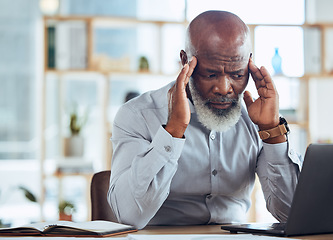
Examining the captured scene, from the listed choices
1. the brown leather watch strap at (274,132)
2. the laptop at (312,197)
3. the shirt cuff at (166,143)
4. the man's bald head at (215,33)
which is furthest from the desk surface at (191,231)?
the man's bald head at (215,33)

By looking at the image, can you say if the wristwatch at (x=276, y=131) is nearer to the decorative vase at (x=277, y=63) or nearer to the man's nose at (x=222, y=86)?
the man's nose at (x=222, y=86)

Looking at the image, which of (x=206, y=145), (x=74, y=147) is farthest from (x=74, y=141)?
(x=206, y=145)

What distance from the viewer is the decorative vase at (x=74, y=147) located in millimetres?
4031

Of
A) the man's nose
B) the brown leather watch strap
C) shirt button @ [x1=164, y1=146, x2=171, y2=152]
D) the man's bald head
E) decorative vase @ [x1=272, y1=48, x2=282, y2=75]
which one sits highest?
decorative vase @ [x1=272, y1=48, x2=282, y2=75]

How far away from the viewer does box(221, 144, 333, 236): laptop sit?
1195mm

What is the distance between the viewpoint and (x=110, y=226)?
1321 mm

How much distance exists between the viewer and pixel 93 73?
13.9 ft

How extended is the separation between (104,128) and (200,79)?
2.70m

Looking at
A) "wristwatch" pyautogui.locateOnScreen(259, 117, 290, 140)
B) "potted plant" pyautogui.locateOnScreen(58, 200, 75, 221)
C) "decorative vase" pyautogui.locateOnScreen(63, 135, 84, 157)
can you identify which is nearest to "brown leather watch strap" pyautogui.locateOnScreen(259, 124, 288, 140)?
"wristwatch" pyautogui.locateOnScreen(259, 117, 290, 140)

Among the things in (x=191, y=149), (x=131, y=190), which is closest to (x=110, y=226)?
(x=131, y=190)

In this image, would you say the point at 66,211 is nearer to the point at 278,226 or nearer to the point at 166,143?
the point at 166,143

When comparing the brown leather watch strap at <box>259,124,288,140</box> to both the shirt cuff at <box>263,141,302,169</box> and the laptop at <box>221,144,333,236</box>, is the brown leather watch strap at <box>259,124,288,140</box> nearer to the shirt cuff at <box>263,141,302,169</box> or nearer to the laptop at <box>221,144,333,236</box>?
the shirt cuff at <box>263,141,302,169</box>

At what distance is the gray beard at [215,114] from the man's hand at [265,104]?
0.17 feet

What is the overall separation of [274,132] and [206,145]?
26 centimetres
